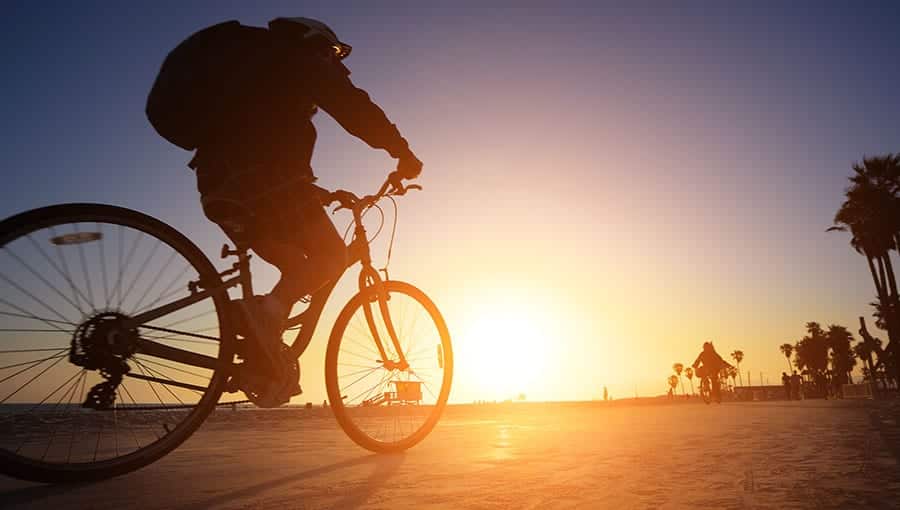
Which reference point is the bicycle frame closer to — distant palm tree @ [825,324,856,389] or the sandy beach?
the sandy beach

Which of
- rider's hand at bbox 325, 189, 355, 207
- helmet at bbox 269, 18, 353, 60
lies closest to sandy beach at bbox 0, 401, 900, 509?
rider's hand at bbox 325, 189, 355, 207

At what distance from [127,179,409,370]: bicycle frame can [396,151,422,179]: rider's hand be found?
8.2 inches

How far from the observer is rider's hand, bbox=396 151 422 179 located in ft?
12.1

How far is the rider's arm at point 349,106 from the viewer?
3045 mm

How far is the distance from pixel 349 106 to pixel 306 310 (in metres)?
1.23

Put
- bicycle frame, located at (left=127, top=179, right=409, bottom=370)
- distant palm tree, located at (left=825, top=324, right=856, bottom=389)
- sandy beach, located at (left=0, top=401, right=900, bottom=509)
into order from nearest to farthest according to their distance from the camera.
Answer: sandy beach, located at (left=0, top=401, right=900, bottom=509) → bicycle frame, located at (left=127, top=179, right=409, bottom=370) → distant palm tree, located at (left=825, top=324, right=856, bottom=389)

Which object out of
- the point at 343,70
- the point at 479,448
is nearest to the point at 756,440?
the point at 479,448

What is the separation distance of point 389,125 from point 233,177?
0.99 meters

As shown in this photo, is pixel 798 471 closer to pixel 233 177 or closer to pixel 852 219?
pixel 233 177

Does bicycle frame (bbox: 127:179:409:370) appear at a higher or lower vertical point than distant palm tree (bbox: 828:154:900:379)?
lower

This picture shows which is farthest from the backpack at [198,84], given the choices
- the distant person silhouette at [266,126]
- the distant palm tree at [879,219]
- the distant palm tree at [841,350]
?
the distant palm tree at [841,350]

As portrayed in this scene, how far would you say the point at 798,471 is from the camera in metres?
2.25

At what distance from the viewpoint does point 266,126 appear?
9.66ft

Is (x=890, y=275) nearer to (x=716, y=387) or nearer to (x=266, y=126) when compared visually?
(x=716, y=387)
